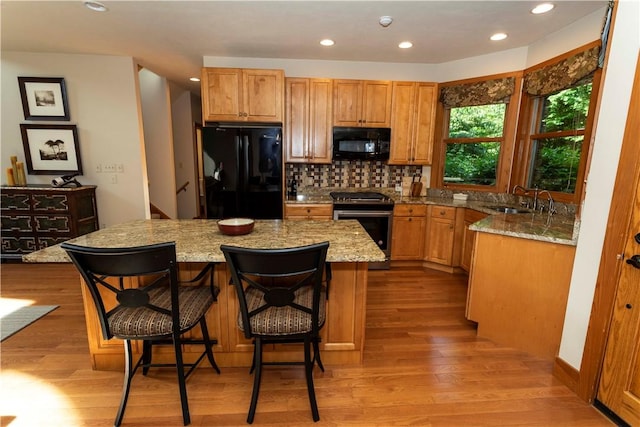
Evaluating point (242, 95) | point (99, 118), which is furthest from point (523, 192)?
point (99, 118)

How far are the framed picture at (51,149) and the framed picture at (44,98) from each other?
0.48ft

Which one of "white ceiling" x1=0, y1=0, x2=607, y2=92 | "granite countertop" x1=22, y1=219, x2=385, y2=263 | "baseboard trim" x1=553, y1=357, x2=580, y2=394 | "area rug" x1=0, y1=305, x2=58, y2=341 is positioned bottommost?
"area rug" x1=0, y1=305, x2=58, y2=341

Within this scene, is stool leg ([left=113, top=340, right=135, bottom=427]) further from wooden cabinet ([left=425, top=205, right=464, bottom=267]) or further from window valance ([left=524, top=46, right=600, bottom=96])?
window valance ([left=524, top=46, right=600, bottom=96])

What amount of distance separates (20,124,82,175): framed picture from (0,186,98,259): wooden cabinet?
0.46 meters

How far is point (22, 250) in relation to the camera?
12.0 feet

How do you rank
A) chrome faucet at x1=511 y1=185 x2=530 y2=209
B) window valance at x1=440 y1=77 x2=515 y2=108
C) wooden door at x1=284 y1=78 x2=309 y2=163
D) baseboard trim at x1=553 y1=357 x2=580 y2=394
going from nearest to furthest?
baseboard trim at x1=553 y1=357 x2=580 y2=394 → chrome faucet at x1=511 y1=185 x2=530 y2=209 → window valance at x1=440 y1=77 x2=515 y2=108 → wooden door at x1=284 y1=78 x2=309 y2=163

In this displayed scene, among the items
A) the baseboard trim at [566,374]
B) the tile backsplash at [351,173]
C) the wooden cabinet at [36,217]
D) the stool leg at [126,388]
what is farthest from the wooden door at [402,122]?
the wooden cabinet at [36,217]

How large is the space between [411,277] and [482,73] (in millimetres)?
2593

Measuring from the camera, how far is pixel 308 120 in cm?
379

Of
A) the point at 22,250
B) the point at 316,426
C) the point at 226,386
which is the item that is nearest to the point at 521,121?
the point at 316,426

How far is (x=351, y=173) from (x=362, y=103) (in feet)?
3.07

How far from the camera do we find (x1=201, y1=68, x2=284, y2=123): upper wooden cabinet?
11.6 ft

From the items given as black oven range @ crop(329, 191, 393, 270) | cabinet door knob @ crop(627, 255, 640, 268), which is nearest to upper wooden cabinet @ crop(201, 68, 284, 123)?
black oven range @ crop(329, 191, 393, 270)

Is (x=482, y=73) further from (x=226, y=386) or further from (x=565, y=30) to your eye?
(x=226, y=386)
